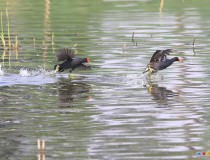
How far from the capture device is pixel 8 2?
33.1 meters

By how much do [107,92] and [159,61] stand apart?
2.28 meters

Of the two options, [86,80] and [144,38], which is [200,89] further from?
[144,38]

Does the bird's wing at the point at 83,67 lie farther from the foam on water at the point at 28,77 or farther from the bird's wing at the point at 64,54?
the foam on water at the point at 28,77

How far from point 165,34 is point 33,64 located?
638 centimetres

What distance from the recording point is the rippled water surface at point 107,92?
9984 millimetres

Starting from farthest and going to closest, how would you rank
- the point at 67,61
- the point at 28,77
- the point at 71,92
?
1. the point at 67,61
2. the point at 28,77
3. the point at 71,92

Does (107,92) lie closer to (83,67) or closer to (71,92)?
(71,92)

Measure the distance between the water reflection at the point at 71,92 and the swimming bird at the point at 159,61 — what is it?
153cm

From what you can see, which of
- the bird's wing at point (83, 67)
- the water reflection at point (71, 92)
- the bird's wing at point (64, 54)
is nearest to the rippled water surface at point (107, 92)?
the water reflection at point (71, 92)

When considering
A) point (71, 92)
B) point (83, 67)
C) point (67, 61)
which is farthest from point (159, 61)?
point (71, 92)

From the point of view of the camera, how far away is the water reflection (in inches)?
515

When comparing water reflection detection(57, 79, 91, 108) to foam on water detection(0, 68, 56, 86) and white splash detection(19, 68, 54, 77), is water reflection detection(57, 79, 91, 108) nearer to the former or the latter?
foam on water detection(0, 68, 56, 86)

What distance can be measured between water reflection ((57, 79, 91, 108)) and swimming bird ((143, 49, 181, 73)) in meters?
1.53

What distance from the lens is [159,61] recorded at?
15914 millimetres
